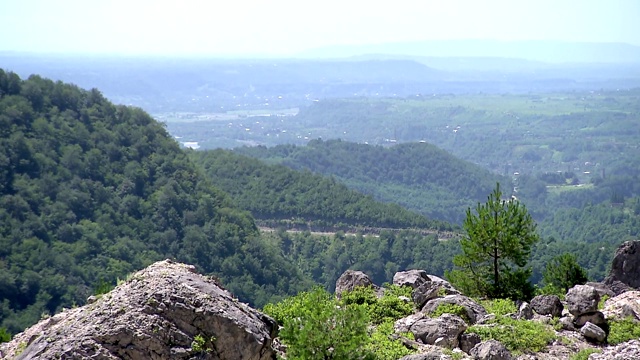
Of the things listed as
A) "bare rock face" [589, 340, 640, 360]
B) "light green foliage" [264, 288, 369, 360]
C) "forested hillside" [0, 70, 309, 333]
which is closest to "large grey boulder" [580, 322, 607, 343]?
"bare rock face" [589, 340, 640, 360]

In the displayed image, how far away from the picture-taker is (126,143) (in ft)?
278

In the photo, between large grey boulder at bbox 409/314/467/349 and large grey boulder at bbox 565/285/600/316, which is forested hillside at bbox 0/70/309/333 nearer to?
large grey boulder at bbox 409/314/467/349

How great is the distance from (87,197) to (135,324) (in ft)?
212

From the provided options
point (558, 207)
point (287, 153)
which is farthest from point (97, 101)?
point (558, 207)

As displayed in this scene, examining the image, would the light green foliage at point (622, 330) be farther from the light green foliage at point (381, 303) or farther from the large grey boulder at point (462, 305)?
the light green foliage at point (381, 303)

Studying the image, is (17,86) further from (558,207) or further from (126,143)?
(558,207)

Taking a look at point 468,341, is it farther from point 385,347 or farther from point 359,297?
point 359,297

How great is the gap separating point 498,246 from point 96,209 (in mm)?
57376

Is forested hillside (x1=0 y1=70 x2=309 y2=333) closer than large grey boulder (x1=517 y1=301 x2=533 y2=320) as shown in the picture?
No

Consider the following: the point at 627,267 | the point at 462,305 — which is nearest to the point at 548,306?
the point at 462,305

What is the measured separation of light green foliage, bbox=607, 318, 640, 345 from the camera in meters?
17.5

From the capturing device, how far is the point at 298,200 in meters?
107

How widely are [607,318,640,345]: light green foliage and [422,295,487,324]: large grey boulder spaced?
3019mm

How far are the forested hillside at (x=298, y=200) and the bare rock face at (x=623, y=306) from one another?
81465 mm
